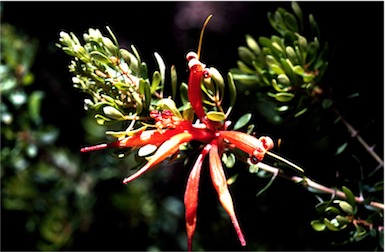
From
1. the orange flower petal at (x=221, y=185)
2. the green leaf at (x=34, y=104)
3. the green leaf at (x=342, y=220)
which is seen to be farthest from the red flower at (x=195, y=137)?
the green leaf at (x=34, y=104)

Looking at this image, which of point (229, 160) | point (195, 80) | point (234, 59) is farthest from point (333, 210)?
point (234, 59)

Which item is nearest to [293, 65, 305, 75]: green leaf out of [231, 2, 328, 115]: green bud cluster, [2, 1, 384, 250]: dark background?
[231, 2, 328, 115]: green bud cluster

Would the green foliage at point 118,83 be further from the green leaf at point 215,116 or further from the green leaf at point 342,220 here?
the green leaf at point 342,220

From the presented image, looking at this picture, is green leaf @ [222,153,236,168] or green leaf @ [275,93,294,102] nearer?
green leaf @ [222,153,236,168]

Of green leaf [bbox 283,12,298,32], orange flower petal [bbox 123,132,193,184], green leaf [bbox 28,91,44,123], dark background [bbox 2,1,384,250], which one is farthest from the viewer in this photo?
green leaf [bbox 28,91,44,123]

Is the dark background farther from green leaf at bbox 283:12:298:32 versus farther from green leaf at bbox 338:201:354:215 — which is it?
green leaf at bbox 338:201:354:215

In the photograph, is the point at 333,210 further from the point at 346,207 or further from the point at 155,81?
the point at 155,81
